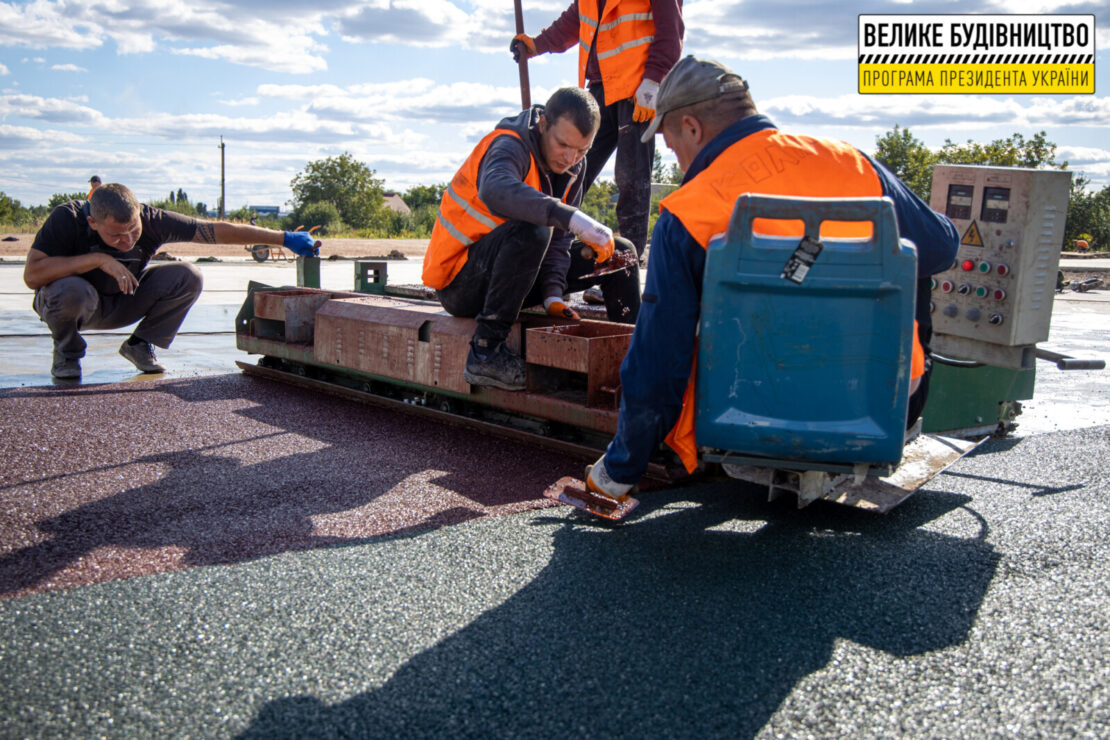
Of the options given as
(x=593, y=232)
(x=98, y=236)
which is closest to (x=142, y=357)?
(x=98, y=236)

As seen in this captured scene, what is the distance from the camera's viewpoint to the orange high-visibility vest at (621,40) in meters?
4.87

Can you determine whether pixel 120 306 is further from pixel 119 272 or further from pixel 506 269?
pixel 506 269

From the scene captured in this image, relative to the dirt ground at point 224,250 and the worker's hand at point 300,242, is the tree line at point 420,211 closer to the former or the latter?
the dirt ground at point 224,250

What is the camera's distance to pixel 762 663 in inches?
86.7

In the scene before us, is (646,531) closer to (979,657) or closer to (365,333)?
(979,657)

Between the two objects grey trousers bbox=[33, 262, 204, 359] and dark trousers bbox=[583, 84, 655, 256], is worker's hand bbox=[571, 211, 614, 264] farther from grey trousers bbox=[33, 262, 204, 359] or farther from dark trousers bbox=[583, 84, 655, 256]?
grey trousers bbox=[33, 262, 204, 359]

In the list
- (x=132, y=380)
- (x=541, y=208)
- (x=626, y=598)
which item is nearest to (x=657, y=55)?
(x=541, y=208)

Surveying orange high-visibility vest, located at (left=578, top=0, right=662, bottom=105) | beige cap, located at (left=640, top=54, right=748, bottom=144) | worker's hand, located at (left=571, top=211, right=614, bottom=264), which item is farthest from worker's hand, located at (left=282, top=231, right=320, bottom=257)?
beige cap, located at (left=640, top=54, right=748, bottom=144)

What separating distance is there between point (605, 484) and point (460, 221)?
1.97 meters

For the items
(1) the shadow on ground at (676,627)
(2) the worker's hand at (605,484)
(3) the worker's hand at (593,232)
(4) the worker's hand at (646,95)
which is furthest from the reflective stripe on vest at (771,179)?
(4) the worker's hand at (646,95)

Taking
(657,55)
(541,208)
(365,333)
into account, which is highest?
(657,55)

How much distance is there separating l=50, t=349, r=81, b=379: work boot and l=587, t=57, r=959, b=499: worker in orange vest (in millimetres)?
4160

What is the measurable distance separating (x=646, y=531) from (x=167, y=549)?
1569 millimetres

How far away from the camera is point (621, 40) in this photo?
4906 millimetres
